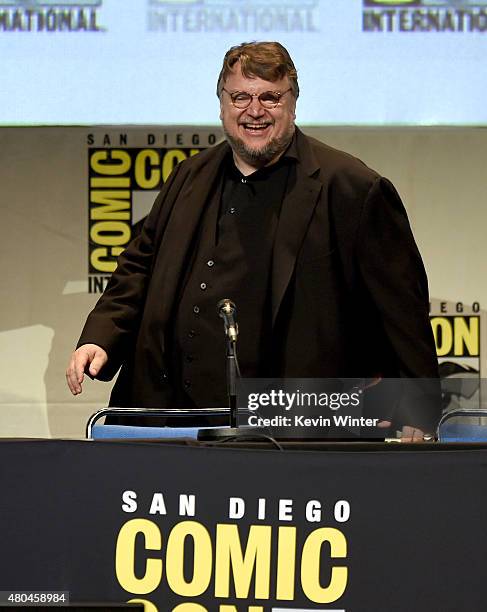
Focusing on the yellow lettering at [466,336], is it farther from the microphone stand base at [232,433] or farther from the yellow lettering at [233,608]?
→ the yellow lettering at [233,608]

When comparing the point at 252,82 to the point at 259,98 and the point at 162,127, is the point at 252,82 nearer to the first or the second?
Result: the point at 259,98

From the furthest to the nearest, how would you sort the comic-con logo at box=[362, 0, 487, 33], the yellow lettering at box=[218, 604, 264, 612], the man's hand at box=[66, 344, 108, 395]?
the comic-con logo at box=[362, 0, 487, 33], the man's hand at box=[66, 344, 108, 395], the yellow lettering at box=[218, 604, 264, 612]

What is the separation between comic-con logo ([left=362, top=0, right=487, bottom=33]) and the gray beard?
115cm

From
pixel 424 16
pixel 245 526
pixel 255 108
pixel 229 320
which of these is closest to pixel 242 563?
pixel 245 526

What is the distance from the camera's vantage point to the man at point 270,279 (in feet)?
9.30

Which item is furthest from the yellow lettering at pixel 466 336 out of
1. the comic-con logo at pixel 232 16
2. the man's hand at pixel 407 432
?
the man's hand at pixel 407 432

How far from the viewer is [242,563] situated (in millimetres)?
1636

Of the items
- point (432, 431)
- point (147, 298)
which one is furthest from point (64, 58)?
point (432, 431)

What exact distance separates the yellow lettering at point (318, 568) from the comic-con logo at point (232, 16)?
8.53 ft

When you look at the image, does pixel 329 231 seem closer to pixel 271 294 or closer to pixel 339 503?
pixel 271 294

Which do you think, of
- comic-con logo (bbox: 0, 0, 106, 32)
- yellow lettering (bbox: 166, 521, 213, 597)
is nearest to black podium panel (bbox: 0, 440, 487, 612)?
yellow lettering (bbox: 166, 521, 213, 597)

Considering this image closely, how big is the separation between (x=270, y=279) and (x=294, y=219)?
161mm

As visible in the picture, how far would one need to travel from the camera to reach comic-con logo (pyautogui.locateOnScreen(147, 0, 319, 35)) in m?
3.93

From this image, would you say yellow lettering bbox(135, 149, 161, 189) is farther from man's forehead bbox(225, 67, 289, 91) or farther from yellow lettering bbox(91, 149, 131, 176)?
man's forehead bbox(225, 67, 289, 91)
